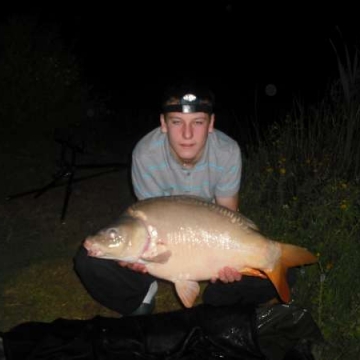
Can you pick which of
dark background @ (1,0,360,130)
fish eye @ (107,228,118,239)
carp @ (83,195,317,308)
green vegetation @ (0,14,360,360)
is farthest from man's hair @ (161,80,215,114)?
dark background @ (1,0,360,130)

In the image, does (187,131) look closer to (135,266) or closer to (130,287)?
(135,266)

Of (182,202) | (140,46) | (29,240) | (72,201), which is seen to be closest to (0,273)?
(29,240)

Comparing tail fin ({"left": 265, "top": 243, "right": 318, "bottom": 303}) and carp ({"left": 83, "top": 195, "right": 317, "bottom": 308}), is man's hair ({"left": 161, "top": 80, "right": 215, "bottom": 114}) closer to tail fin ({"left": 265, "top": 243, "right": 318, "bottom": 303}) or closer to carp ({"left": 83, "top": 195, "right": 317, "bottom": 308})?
carp ({"left": 83, "top": 195, "right": 317, "bottom": 308})

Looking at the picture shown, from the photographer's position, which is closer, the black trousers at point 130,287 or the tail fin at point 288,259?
the tail fin at point 288,259

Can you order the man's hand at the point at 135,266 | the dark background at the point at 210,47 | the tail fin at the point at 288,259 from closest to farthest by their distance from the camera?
the tail fin at the point at 288,259
the man's hand at the point at 135,266
the dark background at the point at 210,47

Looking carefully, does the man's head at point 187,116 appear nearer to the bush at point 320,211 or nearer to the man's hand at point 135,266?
the man's hand at point 135,266

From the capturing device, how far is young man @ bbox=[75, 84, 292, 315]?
8.13 feet

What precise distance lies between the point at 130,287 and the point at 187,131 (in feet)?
2.96

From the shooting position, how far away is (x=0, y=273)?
328 centimetres

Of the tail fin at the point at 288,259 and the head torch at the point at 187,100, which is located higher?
the head torch at the point at 187,100

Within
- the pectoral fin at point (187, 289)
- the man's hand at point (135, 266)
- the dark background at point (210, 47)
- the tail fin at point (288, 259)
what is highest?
the dark background at point (210, 47)

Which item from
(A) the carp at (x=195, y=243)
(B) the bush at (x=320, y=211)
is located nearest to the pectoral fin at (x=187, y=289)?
(A) the carp at (x=195, y=243)

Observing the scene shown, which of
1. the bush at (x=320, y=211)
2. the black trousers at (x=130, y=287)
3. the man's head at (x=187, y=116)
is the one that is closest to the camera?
the man's head at (x=187, y=116)

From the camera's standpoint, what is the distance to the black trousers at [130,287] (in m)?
2.52
